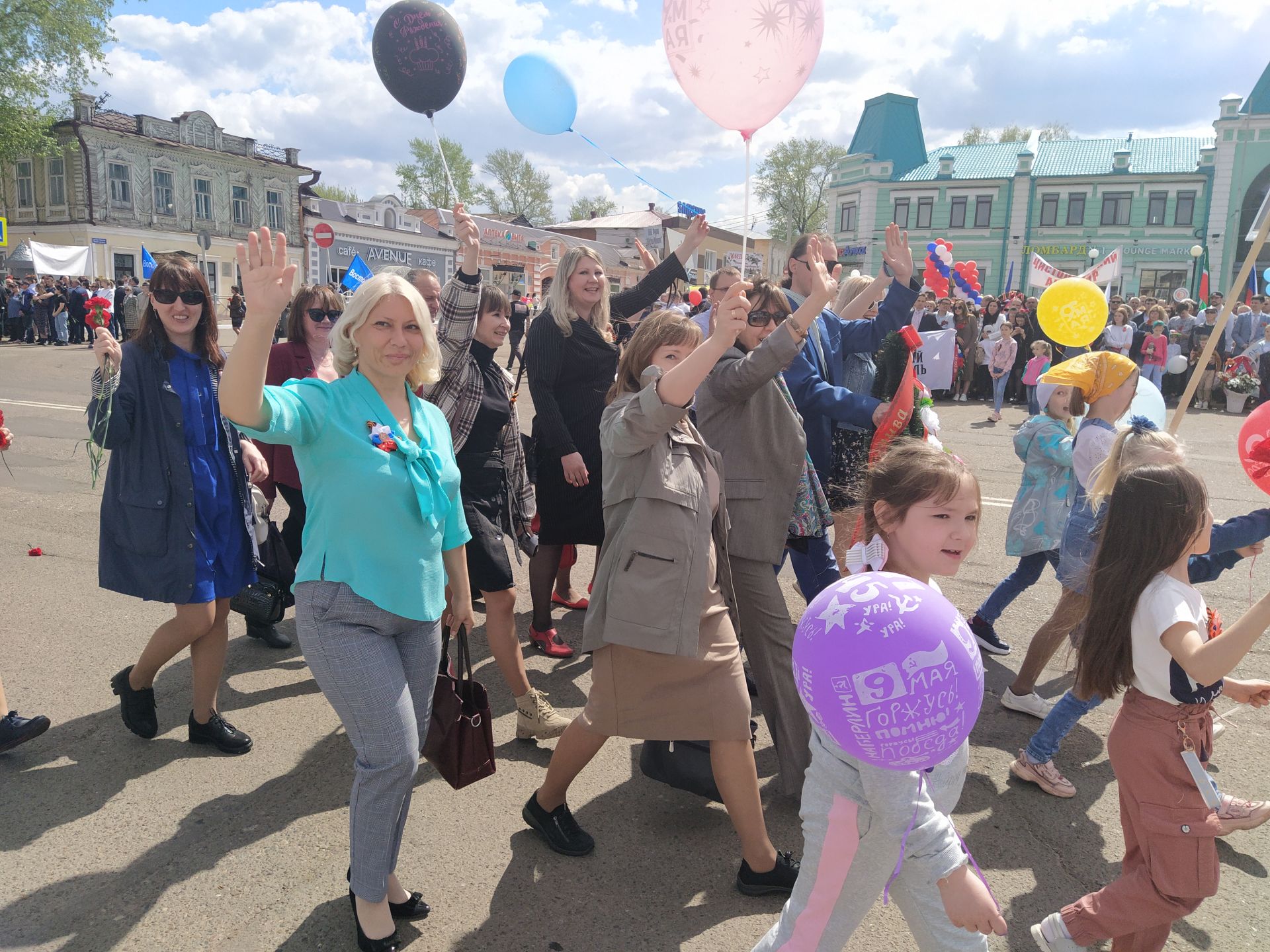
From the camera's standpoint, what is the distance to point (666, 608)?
253 centimetres

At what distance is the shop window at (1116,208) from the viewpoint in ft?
138

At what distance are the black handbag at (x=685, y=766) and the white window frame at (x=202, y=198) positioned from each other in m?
46.5

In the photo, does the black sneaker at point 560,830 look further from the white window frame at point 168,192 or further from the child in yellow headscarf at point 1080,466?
the white window frame at point 168,192

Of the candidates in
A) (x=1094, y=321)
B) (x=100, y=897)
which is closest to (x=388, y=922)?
(x=100, y=897)

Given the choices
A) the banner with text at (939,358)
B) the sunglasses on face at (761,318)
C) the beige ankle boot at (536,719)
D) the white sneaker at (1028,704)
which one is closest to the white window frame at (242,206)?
the banner with text at (939,358)

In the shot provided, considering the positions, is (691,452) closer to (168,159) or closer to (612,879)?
(612,879)

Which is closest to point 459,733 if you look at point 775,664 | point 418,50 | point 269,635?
point 775,664

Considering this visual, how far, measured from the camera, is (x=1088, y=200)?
42.6 metres

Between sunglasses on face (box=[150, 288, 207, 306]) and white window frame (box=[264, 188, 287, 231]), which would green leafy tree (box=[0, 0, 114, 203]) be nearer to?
white window frame (box=[264, 188, 287, 231])

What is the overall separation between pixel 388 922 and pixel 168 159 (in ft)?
153

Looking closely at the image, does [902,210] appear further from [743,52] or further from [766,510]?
[766,510]

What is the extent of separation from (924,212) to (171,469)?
4766 centimetres

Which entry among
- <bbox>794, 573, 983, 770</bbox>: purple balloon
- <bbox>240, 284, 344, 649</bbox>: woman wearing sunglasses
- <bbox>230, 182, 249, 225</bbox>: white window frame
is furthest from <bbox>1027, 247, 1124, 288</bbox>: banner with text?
<bbox>230, 182, 249, 225</bbox>: white window frame

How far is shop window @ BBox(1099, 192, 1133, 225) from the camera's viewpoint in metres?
42.0
